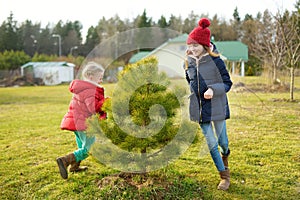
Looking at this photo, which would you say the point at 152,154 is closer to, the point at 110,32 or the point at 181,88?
the point at 181,88

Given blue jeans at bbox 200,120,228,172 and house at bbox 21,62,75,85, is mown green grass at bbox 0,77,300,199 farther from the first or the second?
Answer: house at bbox 21,62,75,85

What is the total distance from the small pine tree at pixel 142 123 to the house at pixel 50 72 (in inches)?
1060

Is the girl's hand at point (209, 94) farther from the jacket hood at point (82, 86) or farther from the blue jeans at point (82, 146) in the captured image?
the blue jeans at point (82, 146)

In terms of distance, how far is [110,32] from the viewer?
25812 millimetres

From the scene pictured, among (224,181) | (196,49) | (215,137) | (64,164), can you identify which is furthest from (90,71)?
(224,181)

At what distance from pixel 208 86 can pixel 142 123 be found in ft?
2.25

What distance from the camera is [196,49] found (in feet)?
9.48

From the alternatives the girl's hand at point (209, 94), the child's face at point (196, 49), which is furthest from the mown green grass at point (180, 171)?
the child's face at point (196, 49)

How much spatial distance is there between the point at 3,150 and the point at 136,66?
2982 mm

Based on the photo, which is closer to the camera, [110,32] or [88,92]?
[88,92]

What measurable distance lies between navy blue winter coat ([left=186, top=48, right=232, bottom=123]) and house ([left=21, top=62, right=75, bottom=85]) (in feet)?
88.7

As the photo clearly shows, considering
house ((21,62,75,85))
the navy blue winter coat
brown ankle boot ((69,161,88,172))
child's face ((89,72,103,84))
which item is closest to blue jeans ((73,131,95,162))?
brown ankle boot ((69,161,88,172))

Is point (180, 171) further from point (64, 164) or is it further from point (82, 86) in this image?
point (82, 86)

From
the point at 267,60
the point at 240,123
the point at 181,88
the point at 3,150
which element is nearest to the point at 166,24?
the point at 267,60
